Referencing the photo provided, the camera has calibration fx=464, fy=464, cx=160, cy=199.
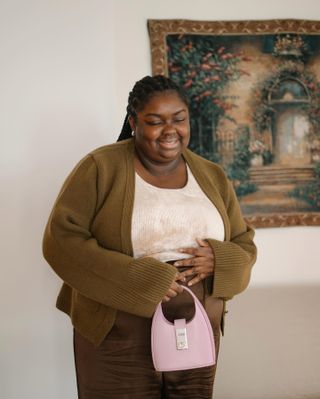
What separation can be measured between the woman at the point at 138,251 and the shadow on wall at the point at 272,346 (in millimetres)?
890

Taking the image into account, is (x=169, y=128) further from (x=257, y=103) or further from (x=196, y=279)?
(x=257, y=103)

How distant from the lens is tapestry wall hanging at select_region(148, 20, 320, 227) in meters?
2.16

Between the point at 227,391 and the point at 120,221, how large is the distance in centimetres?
133

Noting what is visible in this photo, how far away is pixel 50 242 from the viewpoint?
1.26 m

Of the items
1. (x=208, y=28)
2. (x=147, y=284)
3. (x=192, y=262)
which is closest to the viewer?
(x=147, y=284)

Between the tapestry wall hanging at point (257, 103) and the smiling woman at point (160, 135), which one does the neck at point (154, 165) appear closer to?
the smiling woman at point (160, 135)

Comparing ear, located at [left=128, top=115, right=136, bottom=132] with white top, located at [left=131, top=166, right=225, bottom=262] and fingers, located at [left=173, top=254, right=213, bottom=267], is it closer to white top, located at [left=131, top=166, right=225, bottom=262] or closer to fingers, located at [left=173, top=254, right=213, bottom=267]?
white top, located at [left=131, top=166, right=225, bottom=262]

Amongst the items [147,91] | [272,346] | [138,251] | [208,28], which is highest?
[208,28]

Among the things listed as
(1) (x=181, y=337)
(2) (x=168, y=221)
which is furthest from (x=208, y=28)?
(1) (x=181, y=337)

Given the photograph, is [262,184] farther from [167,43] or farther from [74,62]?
[74,62]

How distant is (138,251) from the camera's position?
1271mm

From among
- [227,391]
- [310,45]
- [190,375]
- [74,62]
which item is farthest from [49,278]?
[310,45]

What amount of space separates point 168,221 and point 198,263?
14 centimetres

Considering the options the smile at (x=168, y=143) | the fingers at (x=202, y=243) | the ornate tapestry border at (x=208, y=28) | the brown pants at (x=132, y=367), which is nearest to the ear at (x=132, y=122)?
the smile at (x=168, y=143)
